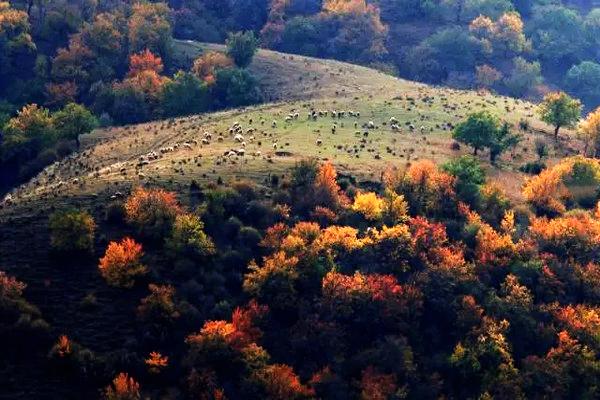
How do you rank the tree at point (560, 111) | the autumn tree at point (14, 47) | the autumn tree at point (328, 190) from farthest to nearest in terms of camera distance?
the autumn tree at point (14, 47), the tree at point (560, 111), the autumn tree at point (328, 190)

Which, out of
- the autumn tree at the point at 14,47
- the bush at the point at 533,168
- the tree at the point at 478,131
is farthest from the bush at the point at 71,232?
the autumn tree at the point at 14,47

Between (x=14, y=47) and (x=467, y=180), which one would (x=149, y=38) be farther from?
(x=467, y=180)

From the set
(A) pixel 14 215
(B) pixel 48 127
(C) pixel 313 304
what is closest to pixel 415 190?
(C) pixel 313 304

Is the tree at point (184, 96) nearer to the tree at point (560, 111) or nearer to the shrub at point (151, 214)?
the shrub at point (151, 214)

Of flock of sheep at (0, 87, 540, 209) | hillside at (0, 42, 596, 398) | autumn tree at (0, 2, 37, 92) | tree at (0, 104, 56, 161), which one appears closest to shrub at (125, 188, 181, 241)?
hillside at (0, 42, 596, 398)

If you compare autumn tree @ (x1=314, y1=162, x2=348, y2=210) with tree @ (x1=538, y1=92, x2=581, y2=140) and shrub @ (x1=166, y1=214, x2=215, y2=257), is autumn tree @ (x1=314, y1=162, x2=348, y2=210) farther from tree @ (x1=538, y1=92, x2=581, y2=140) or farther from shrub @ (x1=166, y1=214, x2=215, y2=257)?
tree @ (x1=538, y1=92, x2=581, y2=140)
